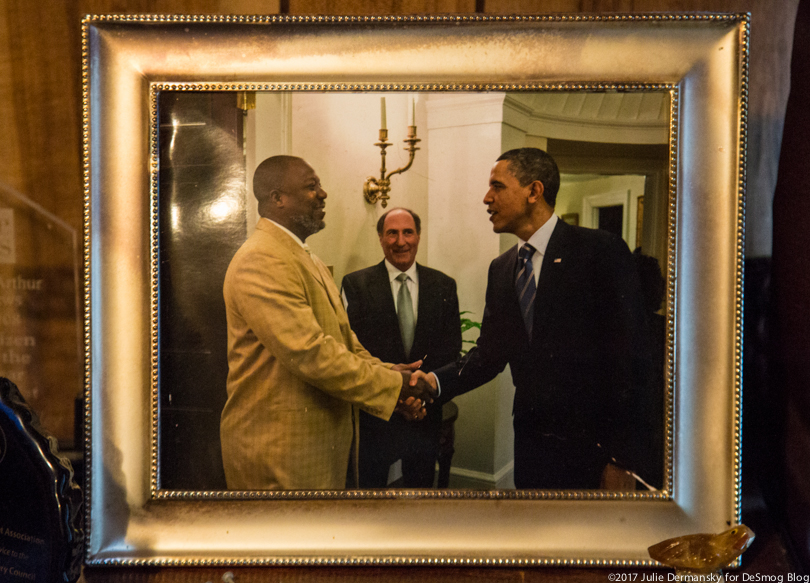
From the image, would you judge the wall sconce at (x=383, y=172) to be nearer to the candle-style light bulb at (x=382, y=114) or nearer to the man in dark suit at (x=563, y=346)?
the candle-style light bulb at (x=382, y=114)

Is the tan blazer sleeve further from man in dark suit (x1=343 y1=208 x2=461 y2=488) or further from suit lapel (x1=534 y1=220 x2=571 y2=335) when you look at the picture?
suit lapel (x1=534 y1=220 x2=571 y2=335)

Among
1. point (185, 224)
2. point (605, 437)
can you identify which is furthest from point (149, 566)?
point (605, 437)

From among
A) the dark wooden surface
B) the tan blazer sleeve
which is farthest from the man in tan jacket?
the dark wooden surface

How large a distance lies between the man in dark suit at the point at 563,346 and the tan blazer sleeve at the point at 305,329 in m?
0.07

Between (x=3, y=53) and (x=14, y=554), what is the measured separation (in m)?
0.58

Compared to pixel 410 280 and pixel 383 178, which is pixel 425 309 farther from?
pixel 383 178

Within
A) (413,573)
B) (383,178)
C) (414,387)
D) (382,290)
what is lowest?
(413,573)

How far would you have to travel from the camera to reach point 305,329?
0.61 m

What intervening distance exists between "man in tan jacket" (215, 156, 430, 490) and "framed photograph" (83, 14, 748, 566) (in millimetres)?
19

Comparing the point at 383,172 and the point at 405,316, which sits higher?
the point at 383,172

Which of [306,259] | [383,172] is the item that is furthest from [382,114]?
[306,259]

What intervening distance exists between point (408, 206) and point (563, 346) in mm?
236

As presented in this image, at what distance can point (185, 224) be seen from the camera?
24.5 inches

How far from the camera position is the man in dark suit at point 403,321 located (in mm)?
612
